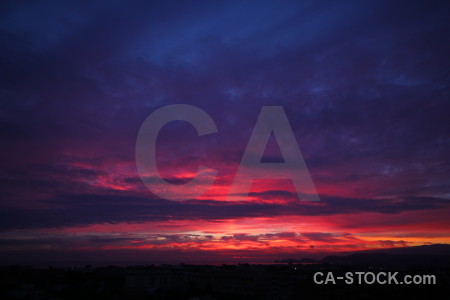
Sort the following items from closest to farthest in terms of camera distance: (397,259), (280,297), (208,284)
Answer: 1. (280,297)
2. (208,284)
3. (397,259)

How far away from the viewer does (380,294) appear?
2178 cm

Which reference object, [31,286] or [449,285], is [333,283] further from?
[31,286]

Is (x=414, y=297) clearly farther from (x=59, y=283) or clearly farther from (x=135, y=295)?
(x=59, y=283)

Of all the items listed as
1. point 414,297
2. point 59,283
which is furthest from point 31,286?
point 414,297

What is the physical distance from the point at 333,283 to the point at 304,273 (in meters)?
5.88

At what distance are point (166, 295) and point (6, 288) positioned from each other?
413 inches

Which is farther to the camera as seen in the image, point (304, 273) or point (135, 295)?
point (304, 273)

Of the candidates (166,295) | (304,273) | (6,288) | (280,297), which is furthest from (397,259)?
(6,288)

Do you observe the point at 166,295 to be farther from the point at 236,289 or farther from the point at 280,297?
the point at 280,297

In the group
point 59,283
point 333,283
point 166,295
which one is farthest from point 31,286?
point 333,283

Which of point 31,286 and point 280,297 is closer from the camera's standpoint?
point 31,286

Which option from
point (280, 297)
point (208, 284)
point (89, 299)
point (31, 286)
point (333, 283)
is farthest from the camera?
point (208, 284)

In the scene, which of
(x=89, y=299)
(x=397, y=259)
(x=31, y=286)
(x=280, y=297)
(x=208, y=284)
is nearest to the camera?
(x=89, y=299)

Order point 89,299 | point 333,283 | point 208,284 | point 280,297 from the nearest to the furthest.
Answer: point 89,299, point 333,283, point 280,297, point 208,284
